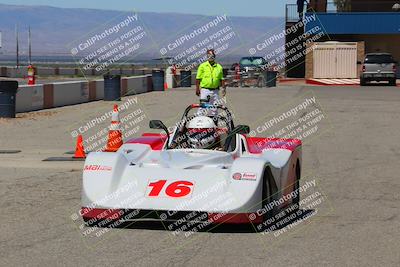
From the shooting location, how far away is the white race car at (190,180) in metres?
8.49

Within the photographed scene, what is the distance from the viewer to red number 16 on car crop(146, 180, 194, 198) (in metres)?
8.53

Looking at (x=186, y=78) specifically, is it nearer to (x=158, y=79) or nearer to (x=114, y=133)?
(x=158, y=79)

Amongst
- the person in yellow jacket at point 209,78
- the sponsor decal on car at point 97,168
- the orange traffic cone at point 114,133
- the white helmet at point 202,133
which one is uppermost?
the person in yellow jacket at point 209,78

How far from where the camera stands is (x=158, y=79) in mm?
41969

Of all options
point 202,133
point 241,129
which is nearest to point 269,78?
point 241,129

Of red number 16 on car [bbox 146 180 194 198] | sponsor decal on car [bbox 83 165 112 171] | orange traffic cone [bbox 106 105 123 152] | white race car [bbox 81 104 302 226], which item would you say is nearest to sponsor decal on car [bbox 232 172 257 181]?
white race car [bbox 81 104 302 226]

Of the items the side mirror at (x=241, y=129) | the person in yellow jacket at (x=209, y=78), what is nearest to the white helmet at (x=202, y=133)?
the side mirror at (x=241, y=129)

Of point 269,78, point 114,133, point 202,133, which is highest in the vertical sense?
point 202,133

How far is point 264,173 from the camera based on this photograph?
907 centimetres

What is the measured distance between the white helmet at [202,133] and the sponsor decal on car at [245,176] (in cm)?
133

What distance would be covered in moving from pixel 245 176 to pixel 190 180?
0.54 metres

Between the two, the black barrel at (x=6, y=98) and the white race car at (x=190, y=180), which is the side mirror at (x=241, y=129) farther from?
the black barrel at (x=6, y=98)

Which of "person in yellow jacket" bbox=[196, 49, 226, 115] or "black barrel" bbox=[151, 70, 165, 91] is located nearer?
"person in yellow jacket" bbox=[196, 49, 226, 115]

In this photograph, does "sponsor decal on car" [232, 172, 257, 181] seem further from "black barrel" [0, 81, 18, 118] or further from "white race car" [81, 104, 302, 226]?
"black barrel" [0, 81, 18, 118]
